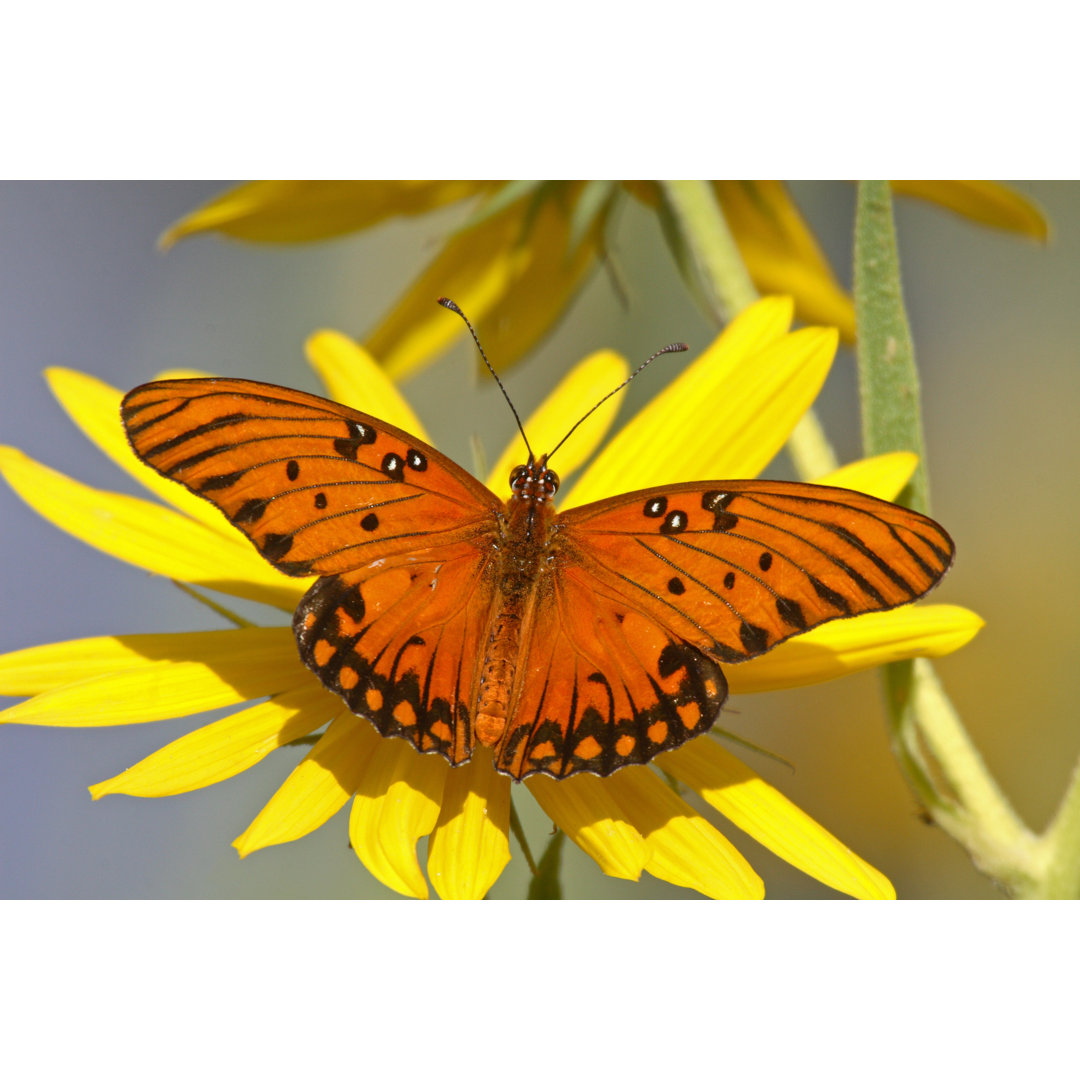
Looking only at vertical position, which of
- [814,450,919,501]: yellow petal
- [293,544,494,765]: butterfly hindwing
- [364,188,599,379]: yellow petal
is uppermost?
[364,188,599,379]: yellow petal

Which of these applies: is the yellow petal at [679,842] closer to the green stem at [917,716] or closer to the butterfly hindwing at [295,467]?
the green stem at [917,716]

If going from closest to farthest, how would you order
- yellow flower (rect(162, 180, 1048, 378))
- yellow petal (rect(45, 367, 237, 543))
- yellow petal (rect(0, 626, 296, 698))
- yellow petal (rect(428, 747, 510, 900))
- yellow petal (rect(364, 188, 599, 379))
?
1. yellow petal (rect(428, 747, 510, 900))
2. yellow petal (rect(0, 626, 296, 698))
3. yellow petal (rect(45, 367, 237, 543))
4. yellow flower (rect(162, 180, 1048, 378))
5. yellow petal (rect(364, 188, 599, 379))

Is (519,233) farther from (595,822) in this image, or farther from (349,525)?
(595,822)

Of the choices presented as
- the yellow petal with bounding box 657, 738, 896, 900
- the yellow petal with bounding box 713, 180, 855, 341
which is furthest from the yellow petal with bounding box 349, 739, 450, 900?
the yellow petal with bounding box 713, 180, 855, 341

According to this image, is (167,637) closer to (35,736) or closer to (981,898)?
(35,736)

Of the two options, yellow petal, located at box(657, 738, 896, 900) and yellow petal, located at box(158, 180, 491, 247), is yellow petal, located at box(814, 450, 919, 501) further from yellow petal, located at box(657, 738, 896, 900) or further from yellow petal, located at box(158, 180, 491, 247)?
yellow petal, located at box(158, 180, 491, 247)

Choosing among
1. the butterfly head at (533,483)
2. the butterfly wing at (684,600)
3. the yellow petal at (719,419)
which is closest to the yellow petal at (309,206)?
the yellow petal at (719,419)

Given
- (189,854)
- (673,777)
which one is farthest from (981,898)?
(189,854)
